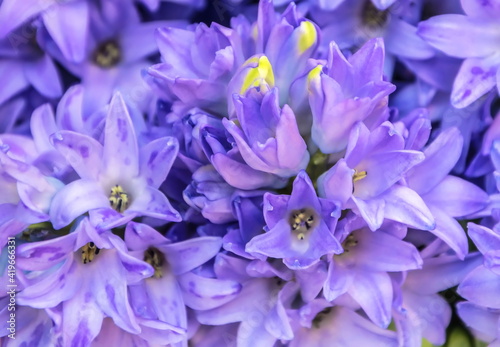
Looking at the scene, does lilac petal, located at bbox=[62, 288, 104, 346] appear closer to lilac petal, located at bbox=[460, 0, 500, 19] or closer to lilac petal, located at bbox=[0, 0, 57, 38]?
lilac petal, located at bbox=[0, 0, 57, 38]

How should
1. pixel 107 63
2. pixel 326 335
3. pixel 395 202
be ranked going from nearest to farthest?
pixel 395 202 → pixel 326 335 → pixel 107 63

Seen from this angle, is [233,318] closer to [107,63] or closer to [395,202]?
[395,202]

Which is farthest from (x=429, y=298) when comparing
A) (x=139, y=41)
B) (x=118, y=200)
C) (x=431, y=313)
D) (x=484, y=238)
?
(x=139, y=41)

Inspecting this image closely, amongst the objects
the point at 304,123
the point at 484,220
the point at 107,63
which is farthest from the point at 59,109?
the point at 484,220

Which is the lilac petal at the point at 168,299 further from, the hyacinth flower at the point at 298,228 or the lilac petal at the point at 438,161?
the lilac petal at the point at 438,161

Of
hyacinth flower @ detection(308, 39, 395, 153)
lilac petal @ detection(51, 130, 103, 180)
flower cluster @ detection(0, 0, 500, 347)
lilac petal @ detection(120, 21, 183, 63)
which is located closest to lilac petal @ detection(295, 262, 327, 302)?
flower cluster @ detection(0, 0, 500, 347)

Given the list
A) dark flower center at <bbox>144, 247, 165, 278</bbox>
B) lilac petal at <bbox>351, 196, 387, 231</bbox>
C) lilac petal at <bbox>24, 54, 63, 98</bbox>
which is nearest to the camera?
lilac petal at <bbox>351, 196, 387, 231</bbox>

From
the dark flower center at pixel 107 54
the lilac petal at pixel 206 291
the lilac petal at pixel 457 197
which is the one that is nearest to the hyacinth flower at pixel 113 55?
the dark flower center at pixel 107 54
